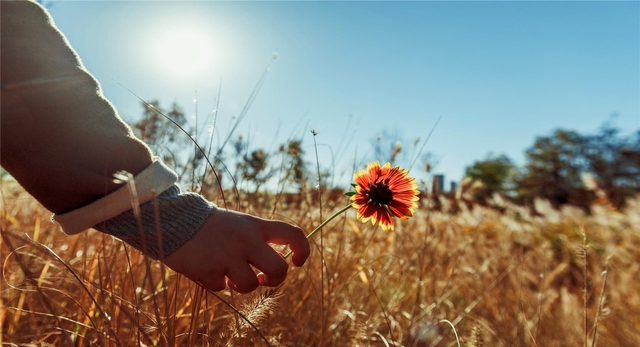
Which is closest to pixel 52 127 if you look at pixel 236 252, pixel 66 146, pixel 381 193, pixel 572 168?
pixel 66 146

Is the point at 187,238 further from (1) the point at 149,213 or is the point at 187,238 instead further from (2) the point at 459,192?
(2) the point at 459,192

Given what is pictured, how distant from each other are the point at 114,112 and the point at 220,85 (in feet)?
1.45

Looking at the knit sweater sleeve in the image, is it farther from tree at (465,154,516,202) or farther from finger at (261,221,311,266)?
tree at (465,154,516,202)

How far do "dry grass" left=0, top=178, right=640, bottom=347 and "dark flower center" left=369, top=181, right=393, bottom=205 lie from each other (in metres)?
0.26

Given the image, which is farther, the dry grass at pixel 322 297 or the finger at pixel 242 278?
the dry grass at pixel 322 297

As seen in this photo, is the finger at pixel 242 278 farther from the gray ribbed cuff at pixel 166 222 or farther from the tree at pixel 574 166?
the tree at pixel 574 166

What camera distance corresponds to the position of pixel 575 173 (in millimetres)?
26078

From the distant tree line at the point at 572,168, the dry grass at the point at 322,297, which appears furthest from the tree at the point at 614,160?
the dry grass at the point at 322,297

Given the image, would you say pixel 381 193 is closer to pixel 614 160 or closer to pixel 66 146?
pixel 66 146

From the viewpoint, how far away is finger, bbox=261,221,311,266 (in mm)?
700

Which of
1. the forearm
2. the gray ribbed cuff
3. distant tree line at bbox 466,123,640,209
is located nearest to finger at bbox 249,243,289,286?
the gray ribbed cuff

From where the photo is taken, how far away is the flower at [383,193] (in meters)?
0.77

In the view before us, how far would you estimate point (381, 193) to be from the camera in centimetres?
77

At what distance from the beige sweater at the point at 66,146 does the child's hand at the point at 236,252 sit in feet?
0.08
